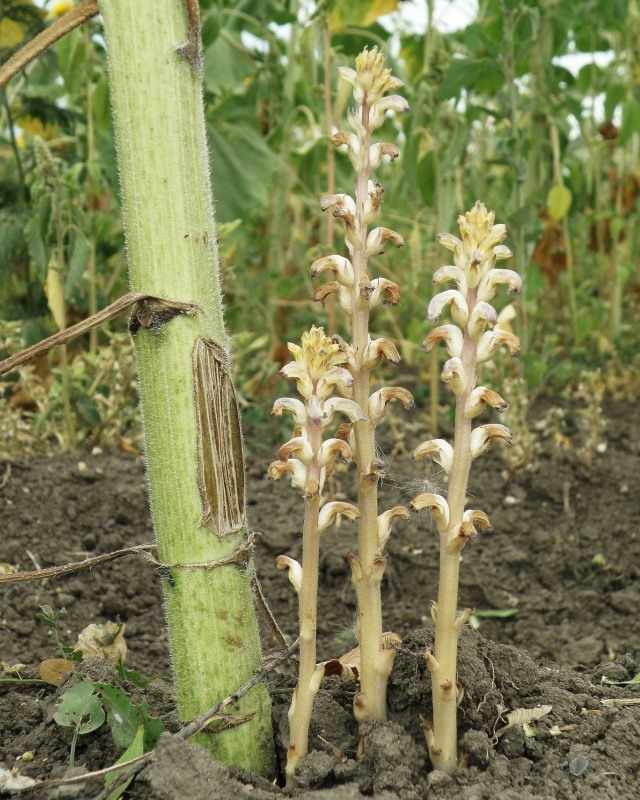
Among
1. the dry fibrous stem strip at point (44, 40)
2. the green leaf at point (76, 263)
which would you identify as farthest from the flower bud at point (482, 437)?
the green leaf at point (76, 263)

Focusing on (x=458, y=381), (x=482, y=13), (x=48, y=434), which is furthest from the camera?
(x=482, y=13)

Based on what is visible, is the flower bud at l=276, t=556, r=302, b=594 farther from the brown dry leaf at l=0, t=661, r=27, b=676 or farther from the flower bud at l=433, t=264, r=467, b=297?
the brown dry leaf at l=0, t=661, r=27, b=676

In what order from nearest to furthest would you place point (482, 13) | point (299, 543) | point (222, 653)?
1. point (222, 653)
2. point (299, 543)
3. point (482, 13)

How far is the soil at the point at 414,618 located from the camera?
130 centimetres

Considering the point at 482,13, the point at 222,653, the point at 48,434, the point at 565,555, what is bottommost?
the point at 565,555

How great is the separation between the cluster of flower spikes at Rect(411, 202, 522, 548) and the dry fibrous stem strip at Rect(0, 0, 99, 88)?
1.78ft

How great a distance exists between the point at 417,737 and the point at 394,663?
116mm

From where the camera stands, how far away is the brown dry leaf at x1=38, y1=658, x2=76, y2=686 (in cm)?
165

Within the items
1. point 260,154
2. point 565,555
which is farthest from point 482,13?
point 565,555

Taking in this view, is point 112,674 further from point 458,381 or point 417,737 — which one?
point 458,381

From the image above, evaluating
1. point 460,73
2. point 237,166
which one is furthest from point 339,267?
point 237,166

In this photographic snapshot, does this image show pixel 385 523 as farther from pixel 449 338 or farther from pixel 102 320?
pixel 102 320

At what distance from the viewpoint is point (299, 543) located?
8.83 feet

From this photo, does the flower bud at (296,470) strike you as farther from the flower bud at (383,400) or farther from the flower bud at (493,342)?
the flower bud at (493,342)
